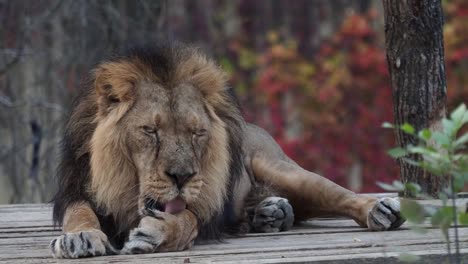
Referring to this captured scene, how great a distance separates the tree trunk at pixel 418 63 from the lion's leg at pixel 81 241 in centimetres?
185

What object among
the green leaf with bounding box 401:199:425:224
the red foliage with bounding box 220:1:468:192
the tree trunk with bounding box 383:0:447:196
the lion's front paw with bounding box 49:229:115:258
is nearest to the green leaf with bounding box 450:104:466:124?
the green leaf with bounding box 401:199:425:224

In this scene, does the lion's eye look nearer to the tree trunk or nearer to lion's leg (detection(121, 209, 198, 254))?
lion's leg (detection(121, 209, 198, 254))

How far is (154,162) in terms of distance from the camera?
384 centimetres

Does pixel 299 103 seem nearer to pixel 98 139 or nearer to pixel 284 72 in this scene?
pixel 284 72

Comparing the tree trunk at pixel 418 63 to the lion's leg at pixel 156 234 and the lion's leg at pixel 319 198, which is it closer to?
the lion's leg at pixel 319 198

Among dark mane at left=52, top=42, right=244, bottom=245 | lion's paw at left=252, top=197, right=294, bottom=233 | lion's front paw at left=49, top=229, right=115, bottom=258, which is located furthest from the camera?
lion's paw at left=252, top=197, right=294, bottom=233

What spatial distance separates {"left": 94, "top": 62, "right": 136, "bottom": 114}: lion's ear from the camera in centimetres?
407

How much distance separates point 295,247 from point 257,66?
26.1ft

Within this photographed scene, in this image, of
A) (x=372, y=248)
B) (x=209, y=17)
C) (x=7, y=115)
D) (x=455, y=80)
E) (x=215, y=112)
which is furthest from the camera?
(x=209, y=17)

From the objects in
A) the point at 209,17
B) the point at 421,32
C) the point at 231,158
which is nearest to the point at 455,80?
the point at 209,17

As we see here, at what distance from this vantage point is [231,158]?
14.0ft

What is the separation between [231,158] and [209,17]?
773cm

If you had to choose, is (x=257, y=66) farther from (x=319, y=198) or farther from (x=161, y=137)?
(x=161, y=137)

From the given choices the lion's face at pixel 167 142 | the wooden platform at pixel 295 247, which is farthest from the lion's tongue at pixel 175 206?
the wooden platform at pixel 295 247
